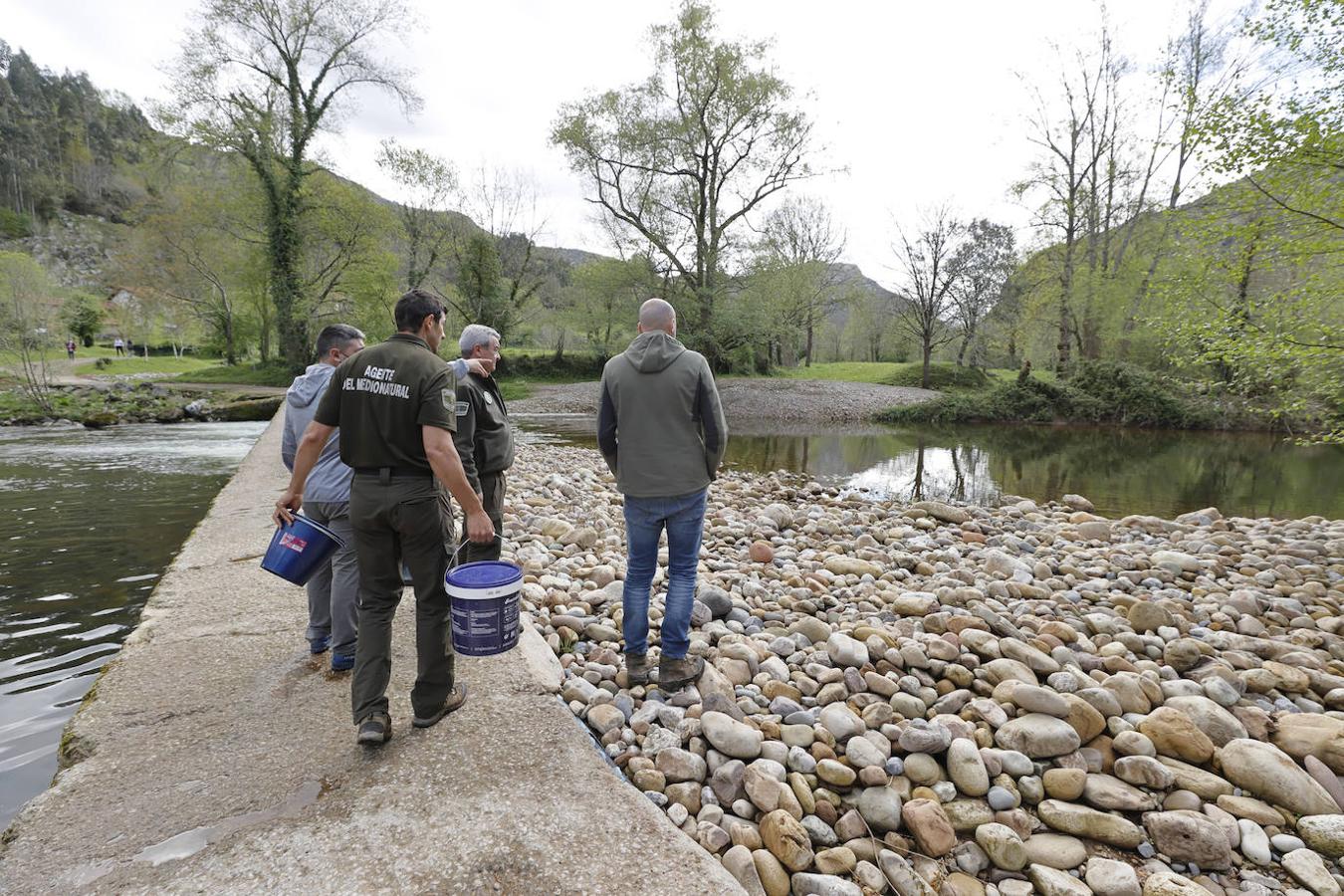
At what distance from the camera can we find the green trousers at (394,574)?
8.15ft

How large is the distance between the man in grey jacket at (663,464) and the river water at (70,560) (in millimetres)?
2985

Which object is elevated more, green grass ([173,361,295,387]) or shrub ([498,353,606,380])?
shrub ([498,353,606,380])

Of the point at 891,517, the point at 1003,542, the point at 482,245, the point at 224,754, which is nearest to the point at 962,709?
the point at 224,754

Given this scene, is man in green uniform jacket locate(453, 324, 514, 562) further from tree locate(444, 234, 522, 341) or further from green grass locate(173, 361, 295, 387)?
green grass locate(173, 361, 295, 387)

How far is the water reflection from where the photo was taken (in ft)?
34.4

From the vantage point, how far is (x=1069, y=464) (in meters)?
13.8

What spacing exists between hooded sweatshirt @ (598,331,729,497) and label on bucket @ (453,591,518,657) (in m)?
0.93

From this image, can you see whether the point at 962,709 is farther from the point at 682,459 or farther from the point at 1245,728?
the point at 682,459

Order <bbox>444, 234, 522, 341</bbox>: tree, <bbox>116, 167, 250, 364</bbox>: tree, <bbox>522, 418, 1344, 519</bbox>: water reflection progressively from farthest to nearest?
<bbox>444, 234, 522, 341</bbox>: tree, <bbox>116, 167, 250, 364</bbox>: tree, <bbox>522, 418, 1344, 519</bbox>: water reflection

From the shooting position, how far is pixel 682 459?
3170 millimetres

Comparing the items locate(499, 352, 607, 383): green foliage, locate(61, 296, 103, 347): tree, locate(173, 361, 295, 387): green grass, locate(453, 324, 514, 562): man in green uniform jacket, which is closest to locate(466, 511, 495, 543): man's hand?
locate(453, 324, 514, 562): man in green uniform jacket

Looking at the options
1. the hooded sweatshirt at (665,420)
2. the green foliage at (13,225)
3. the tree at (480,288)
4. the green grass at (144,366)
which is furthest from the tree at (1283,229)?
the green foliage at (13,225)

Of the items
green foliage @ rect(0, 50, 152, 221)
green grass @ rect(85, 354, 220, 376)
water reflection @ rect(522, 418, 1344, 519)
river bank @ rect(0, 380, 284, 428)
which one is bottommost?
water reflection @ rect(522, 418, 1344, 519)

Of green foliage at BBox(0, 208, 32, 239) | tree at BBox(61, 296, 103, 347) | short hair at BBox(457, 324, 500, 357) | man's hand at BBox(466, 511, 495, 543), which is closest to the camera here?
man's hand at BBox(466, 511, 495, 543)
